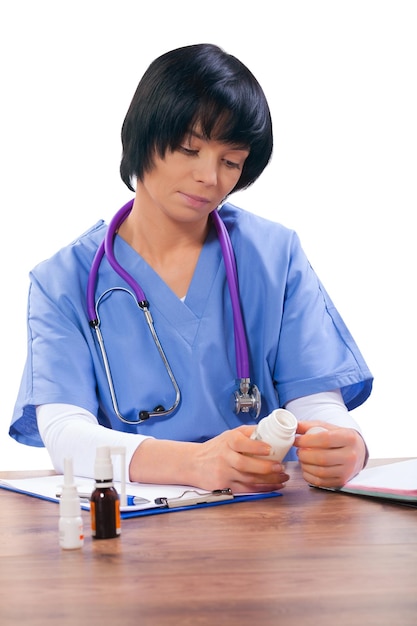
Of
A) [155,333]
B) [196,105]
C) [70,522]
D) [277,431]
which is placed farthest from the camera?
[155,333]

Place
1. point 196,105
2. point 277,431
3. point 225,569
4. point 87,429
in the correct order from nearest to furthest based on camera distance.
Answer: point 225,569
point 277,431
point 87,429
point 196,105

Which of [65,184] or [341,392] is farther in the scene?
[65,184]

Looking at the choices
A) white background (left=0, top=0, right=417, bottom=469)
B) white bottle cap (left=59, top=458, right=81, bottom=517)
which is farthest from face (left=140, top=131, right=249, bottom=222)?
white background (left=0, top=0, right=417, bottom=469)

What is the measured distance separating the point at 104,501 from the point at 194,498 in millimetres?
228

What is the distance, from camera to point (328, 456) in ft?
4.35

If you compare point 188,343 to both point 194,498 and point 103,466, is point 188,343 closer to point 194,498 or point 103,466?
point 194,498

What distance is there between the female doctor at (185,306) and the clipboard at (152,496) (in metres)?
0.08

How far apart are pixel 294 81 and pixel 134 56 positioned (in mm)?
484

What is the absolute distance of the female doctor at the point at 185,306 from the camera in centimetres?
156

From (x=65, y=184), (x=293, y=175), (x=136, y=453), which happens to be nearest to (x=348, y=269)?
(x=293, y=175)

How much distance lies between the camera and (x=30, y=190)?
265cm

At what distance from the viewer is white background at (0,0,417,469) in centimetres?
261

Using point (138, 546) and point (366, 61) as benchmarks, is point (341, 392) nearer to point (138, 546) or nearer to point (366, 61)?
point (138, 546)

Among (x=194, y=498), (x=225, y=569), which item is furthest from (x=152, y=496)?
(x=225, y=569)
